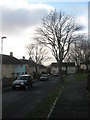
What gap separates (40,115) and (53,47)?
36.6 meters

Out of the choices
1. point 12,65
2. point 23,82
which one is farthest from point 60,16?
point 12,65

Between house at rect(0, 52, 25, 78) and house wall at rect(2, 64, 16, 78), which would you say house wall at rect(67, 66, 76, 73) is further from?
house wall at rect(2, 64, 16, 78)

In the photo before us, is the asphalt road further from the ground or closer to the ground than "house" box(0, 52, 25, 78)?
closer to the ground

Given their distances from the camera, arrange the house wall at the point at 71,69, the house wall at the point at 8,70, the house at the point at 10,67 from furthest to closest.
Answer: the house wall at the point at 71,69
the house at the point at 10,67
the house wall at the point at 8,70

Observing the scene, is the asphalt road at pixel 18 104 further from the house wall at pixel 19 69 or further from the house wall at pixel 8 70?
the house wall at pixel 19 69

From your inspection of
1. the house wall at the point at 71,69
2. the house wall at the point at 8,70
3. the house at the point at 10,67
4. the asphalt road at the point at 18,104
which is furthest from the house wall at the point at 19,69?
the house wall at the point at 71,69

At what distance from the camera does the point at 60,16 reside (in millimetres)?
47031

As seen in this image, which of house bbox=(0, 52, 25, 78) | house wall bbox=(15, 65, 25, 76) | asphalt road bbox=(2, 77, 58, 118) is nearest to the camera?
asphalt road bbox=(2, 77, 58, 118)

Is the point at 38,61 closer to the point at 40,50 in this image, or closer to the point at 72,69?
the point at 40,50

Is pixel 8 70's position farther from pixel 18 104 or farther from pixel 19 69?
pixel 18 104

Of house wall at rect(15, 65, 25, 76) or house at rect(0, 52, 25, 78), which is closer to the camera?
house at rect(0, 52, 25, 78)

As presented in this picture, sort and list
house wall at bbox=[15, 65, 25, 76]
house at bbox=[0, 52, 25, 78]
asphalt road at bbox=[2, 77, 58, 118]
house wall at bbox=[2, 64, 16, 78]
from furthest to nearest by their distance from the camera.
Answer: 1. house wall at bbox=[15, 65, 25, 76]
2. house at bbox=[0, 52, 25, 78]
3. house wall at bbox=[2, 64, 16, 78]
4. asphalt road at bbox=[2, 77, 58, 118]

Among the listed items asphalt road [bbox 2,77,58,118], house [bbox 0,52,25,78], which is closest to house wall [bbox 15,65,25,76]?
house [bbox 0,52,25,78]

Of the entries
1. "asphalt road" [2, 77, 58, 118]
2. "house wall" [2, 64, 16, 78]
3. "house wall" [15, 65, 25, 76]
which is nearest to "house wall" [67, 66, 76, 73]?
"house wall" [15, 65, 25, 76]
